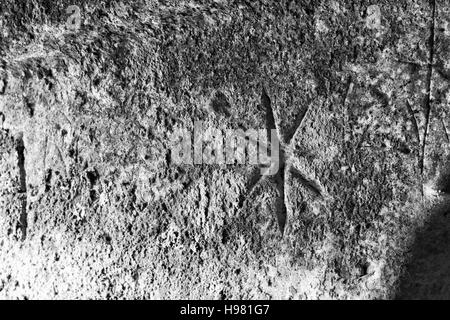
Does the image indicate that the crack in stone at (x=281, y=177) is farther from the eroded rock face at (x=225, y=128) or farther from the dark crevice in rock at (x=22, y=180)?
the dark crevice in rock at (x=22, y=180)

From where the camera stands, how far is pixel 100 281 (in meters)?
1.61

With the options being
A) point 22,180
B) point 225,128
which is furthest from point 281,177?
point 22,180

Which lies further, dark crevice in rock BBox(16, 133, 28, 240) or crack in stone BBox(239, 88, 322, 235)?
dark crevice in rock BBox(16, 133, 28, 240)

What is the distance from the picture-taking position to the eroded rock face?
149 cm

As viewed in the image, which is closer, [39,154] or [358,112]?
[358,112]

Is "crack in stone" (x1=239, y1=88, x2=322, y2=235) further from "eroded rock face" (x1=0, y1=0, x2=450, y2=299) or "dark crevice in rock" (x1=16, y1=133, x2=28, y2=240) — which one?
"dark crevice in rock" (x1=16, y1=133, x2=28, y2=240)

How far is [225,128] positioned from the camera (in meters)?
1.55

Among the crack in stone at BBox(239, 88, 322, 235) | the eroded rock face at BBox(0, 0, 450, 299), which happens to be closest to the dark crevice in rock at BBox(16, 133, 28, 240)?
the eroded rock face at BBox(0, 0, 450, 299)

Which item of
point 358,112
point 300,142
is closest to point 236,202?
point 300,142

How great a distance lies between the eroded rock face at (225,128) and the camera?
4.89ft

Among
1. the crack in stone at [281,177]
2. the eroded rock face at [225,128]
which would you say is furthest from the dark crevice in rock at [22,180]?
the crack in stone at [281,177]

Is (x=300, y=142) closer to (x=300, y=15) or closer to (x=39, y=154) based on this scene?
(x=300, y=15)

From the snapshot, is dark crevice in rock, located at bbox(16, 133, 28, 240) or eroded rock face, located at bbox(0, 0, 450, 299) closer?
eroded rock face, located at bbox(0, 0, 450, 299)

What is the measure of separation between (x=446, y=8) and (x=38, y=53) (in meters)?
0.85
